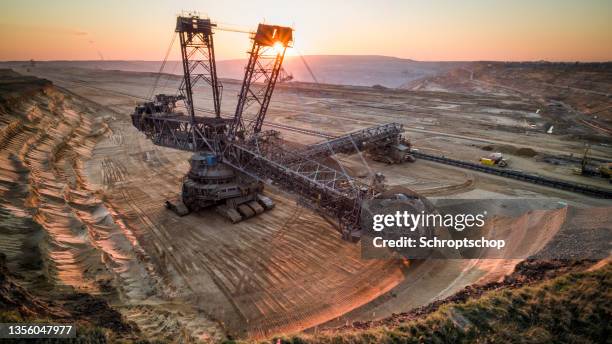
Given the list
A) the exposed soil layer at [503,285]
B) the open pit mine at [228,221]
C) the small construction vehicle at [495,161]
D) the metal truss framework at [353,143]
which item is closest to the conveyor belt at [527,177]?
the open pit mine at [228,221]

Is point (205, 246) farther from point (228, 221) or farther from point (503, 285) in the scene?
point (503, 285)

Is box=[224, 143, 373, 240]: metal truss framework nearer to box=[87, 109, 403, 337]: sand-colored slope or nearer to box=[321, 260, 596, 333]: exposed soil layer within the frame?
box=[87, 109, 403, 337]: sand-colored slope

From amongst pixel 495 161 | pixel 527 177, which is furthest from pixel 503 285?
pixel 495 161

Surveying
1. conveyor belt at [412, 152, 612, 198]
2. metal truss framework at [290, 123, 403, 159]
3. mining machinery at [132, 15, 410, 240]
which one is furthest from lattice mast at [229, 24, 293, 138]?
conveyor belt at [412, 152, 612, 198]

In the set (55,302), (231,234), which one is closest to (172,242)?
(231,234)

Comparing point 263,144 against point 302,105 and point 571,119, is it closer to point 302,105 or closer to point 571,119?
point 302,105
